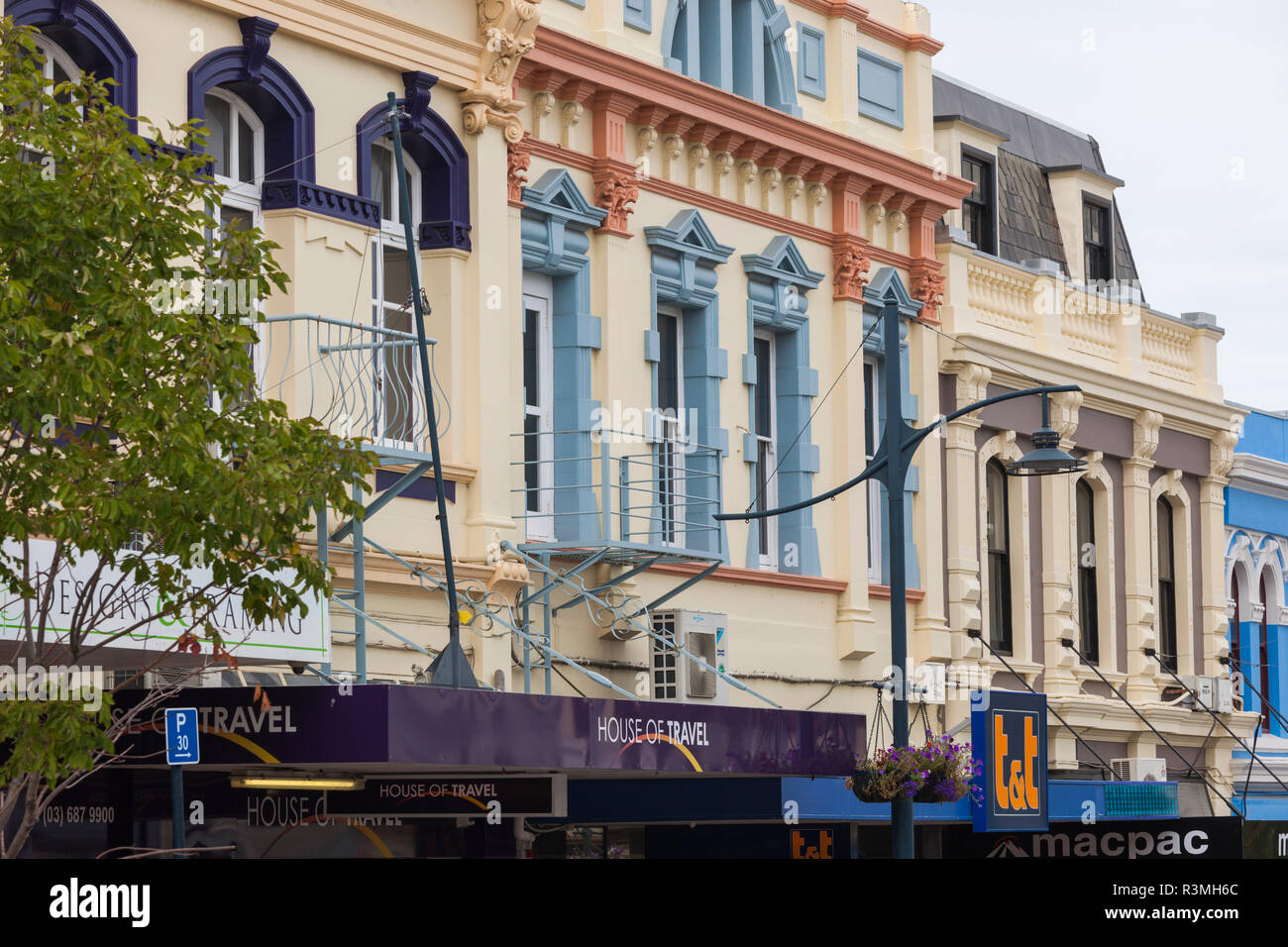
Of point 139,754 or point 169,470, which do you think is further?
point 139,754

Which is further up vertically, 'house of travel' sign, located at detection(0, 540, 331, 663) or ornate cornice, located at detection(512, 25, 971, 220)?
ornate cornice, located at detection(512, 25, 971, 220)

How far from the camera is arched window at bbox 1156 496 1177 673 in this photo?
32.2 meters

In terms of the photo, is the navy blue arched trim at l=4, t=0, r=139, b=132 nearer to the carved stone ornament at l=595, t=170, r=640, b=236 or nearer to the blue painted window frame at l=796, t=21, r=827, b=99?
the carved stone ornament at l=595, t=170, r=640, b=236

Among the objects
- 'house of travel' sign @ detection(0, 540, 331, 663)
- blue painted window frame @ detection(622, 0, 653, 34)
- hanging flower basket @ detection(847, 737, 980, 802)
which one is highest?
blue painted window frame @ detection(622, 0, 653, 34)

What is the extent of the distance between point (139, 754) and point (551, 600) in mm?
6346

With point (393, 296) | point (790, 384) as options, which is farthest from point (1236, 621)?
point (393, 296)

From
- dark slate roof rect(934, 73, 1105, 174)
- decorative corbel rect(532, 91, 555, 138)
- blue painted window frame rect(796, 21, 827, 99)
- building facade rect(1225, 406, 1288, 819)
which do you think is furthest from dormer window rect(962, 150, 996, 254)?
decorative corbel rect(532, 91, 555, 138)

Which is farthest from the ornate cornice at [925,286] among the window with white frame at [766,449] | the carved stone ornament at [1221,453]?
the carved stone ornament at [1221,453]

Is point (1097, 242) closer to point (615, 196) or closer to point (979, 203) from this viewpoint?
point (979, 203)

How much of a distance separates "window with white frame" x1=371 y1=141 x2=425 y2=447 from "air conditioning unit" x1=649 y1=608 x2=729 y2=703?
11.9 ft
